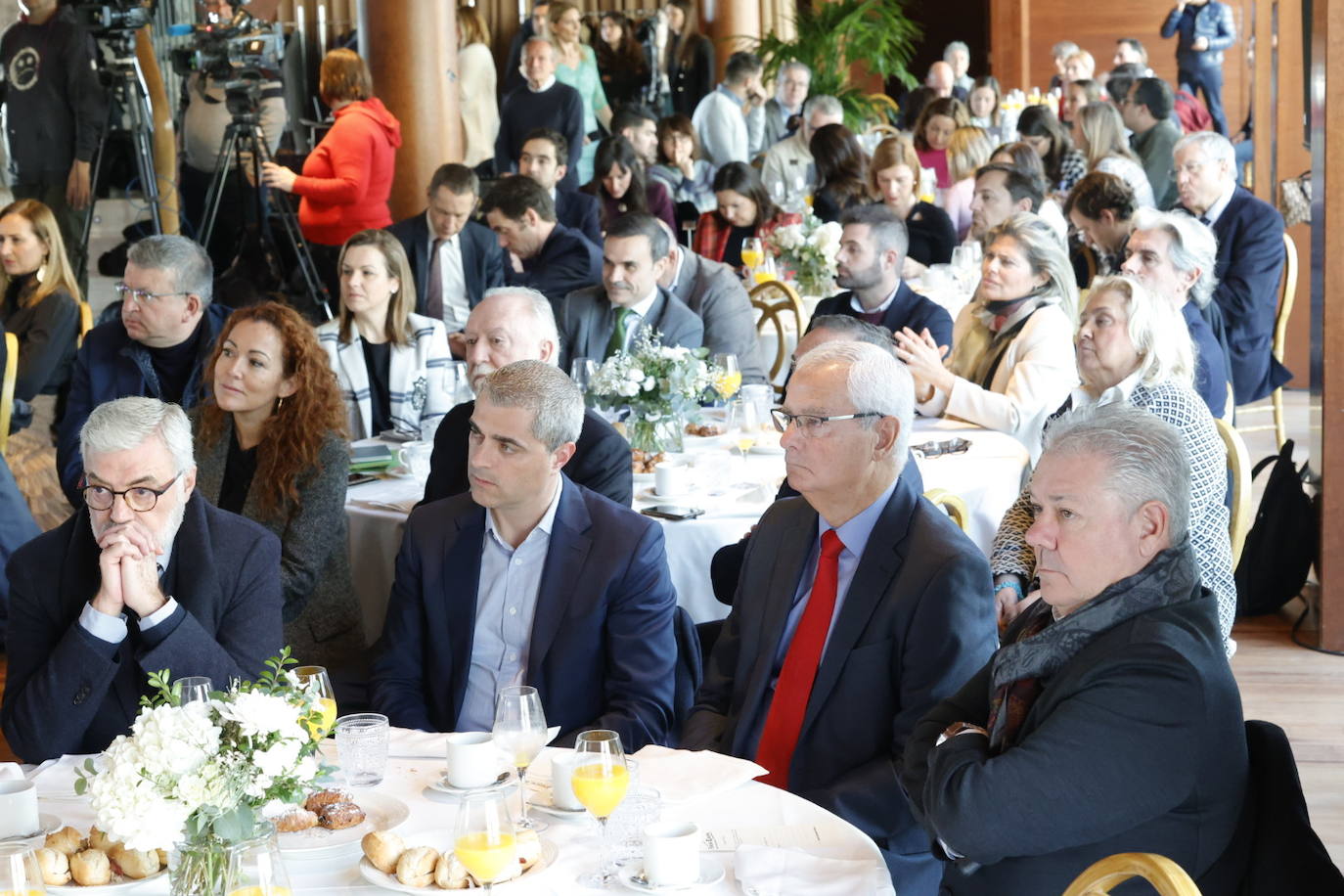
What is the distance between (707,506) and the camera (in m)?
4.11

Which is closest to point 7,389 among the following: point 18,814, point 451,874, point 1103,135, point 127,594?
point 127,594

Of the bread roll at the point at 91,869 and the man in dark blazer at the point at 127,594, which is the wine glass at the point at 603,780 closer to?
the bread roll at the point at 91,869

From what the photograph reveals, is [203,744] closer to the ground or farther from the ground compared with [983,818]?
farther from the ground

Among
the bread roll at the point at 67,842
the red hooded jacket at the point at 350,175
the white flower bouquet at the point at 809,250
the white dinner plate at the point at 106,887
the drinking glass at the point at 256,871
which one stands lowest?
the white dinner plate at the point at 106,887

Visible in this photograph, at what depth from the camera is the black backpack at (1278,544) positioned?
17.2 ft

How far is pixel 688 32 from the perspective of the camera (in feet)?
51.3

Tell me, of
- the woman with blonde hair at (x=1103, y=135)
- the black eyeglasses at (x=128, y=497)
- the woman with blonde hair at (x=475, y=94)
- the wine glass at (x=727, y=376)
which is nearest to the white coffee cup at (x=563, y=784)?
the black eyeglasses at (x=128, y=497)

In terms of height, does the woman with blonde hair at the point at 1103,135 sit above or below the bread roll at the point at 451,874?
above

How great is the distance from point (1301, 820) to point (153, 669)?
5.98 feet

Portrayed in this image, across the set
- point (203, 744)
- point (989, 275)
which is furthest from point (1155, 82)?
point (203, 744)

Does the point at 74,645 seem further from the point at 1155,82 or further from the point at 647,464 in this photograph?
the point at 1155,82

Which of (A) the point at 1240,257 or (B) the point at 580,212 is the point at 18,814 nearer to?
(A) the point at 1240,257

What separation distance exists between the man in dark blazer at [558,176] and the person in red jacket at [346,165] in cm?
70

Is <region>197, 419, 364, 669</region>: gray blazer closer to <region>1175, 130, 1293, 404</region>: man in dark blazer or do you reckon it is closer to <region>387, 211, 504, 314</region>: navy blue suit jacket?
<region>387, 211, 504, 314</region>: navy blue suit jacket
